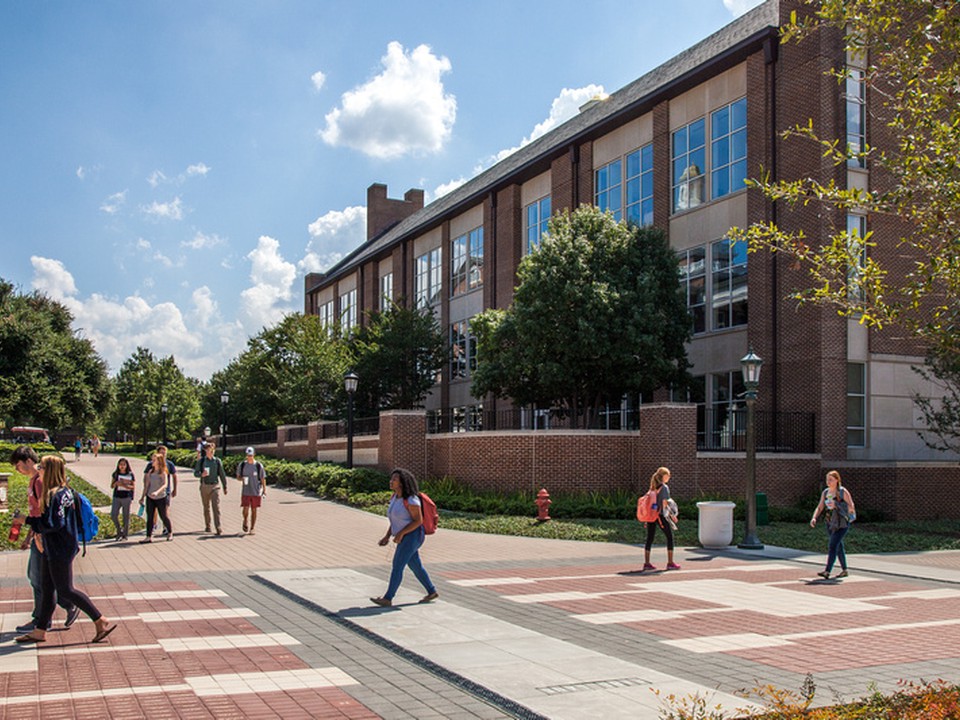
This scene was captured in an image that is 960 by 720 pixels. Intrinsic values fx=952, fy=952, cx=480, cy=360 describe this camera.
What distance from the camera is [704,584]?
13.3 meters

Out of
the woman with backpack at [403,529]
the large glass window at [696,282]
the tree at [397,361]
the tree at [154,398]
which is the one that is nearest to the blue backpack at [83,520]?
the woman with backpack at [403,529]

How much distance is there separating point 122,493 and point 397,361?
77.2 ft

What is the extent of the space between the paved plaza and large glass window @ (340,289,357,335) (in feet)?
145

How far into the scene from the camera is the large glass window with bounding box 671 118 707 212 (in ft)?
99.2

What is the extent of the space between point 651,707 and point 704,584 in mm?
7218

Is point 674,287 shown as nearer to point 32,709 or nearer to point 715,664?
point 715,664

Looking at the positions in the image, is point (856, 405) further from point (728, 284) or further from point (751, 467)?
point (751, 467)

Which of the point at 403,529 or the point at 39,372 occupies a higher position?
the point at 39,372

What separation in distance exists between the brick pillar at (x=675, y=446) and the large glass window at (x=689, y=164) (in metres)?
9.20

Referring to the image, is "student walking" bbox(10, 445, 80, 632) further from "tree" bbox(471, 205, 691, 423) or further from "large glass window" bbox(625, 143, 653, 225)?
"large glass window" bbox(625, 143, 653, 225)

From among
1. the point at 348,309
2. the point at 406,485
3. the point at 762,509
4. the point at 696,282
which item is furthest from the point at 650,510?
A: the point at 348,309

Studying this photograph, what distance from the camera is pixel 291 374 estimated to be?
4444cm

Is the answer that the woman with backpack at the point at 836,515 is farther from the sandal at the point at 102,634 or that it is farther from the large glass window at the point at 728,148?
the large glass window at the point at 728,148

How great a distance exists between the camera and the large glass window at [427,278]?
47.8m
